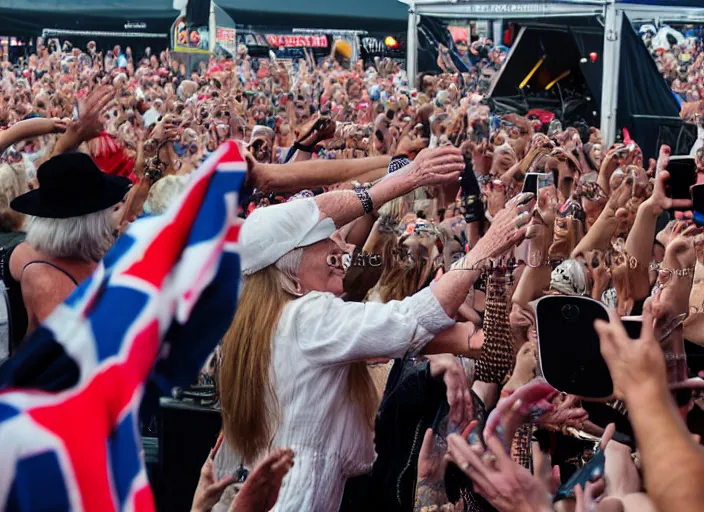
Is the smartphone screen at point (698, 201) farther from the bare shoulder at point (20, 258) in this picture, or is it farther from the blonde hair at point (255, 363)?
the bare shoulder at point (20, 258)

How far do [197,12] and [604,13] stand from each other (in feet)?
24.4

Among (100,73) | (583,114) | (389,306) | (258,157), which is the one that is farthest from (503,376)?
(100,73)

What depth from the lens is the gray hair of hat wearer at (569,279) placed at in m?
3.15

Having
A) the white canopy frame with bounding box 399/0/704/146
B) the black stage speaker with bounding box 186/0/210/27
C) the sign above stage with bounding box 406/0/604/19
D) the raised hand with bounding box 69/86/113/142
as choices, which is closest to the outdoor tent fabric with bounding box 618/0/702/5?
the white canopy frame with bounding box 399/0/704/146

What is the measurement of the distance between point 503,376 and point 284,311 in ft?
1.94

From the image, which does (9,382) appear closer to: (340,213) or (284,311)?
(284,311)

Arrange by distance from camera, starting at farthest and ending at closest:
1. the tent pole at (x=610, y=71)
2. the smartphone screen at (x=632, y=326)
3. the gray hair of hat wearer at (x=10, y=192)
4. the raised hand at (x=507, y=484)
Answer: the tent pole at (x=610, y=71) < the gray hair of hat wearer at (x=10, y=192) < the smartphone screen at (x=632, y=326) < the raised hand at (x=507, y=484)

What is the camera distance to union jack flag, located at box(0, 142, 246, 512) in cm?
120

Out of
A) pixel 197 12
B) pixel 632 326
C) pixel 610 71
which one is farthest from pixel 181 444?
pixel 197 12

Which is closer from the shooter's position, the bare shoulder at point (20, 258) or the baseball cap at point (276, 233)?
the baseball cap at point (276, 233)

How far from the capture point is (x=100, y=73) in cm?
1395

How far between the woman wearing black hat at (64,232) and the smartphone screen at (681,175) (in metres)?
1.74

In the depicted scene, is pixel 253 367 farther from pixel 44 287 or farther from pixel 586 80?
pixel 586 80

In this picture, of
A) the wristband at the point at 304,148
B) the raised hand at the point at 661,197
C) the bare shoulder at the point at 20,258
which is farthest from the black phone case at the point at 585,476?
the wristband at the point at 304,148
